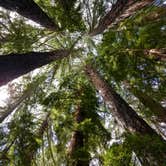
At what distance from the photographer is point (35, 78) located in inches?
346

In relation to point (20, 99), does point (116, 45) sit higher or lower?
higher

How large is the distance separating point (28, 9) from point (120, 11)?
8.52 feet

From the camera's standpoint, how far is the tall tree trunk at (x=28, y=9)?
6.01 m

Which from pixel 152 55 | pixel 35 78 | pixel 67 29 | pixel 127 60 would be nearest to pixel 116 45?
pixel 127 60

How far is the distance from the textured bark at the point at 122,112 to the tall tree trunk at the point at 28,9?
7.42ft

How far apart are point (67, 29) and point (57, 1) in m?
1.06

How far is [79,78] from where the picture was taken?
27.7ft

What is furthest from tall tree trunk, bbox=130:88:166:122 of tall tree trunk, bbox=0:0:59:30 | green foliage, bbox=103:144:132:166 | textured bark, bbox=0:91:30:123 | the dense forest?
textured bark, bbox=0:91:30:123

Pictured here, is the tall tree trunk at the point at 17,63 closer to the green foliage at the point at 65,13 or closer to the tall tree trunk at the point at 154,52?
the green foliage at the point at 65,13

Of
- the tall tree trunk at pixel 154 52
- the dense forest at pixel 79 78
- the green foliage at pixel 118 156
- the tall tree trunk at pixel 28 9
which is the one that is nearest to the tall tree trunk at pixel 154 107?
the dense forest at pixel 79 78

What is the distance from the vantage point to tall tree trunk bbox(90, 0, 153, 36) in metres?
6.89

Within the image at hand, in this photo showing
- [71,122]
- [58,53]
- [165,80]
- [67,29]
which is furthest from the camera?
[67,29]

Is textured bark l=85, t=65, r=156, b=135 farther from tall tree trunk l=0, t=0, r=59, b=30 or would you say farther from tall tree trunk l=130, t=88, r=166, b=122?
tall tree trunk l=0, t=0, r=59, b=30

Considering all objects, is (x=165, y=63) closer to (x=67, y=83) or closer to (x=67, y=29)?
(x=67, y=83)
